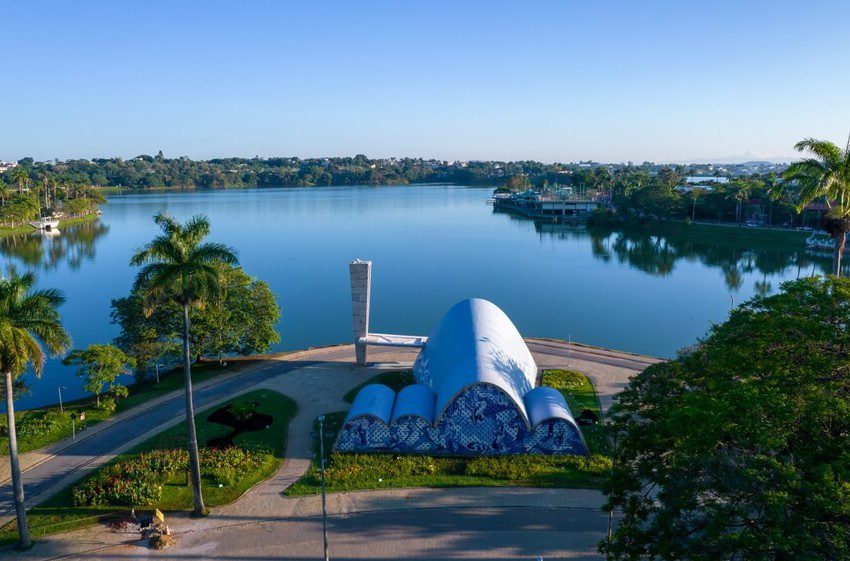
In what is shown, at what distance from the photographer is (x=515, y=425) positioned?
86.2 feet

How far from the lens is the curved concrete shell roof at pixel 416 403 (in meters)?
26.5

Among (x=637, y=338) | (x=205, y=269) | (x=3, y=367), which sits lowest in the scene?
(x=637, y=338)

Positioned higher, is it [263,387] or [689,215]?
[689,215]

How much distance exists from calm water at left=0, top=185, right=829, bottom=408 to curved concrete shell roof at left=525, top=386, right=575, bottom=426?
21.6 m

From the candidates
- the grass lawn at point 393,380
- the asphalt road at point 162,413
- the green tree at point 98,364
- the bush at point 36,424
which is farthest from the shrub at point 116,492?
the grass lawn at point 393,380

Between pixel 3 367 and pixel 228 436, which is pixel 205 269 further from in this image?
pixel 228 436

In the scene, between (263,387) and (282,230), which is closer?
(263,387)

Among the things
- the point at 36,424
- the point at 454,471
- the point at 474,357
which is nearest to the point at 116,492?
the point at 36,424

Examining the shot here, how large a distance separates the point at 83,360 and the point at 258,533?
17.6 metres

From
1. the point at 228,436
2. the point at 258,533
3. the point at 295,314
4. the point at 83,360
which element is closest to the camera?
the point at 258,533

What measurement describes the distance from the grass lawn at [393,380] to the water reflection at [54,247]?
→ 67.6 metres

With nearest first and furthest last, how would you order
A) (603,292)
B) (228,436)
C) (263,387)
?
(228,436) < (263,387) < (603,292)

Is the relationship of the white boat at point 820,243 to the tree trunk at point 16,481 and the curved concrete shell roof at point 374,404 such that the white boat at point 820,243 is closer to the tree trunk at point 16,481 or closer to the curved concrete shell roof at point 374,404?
the curved concrete shell roof at point 374,404

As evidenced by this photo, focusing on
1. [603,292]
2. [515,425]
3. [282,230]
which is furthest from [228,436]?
[282,230]
